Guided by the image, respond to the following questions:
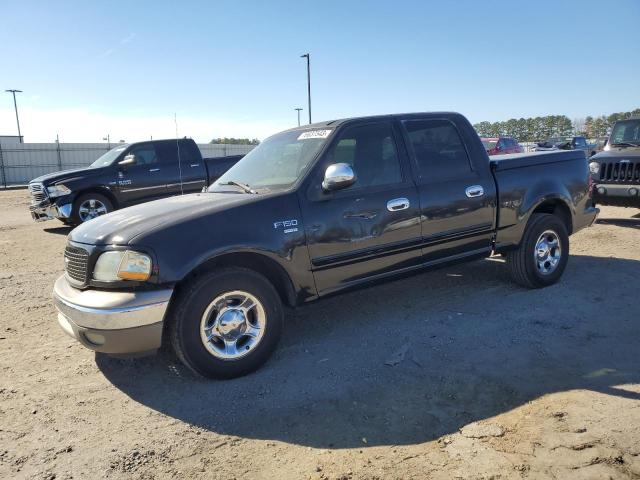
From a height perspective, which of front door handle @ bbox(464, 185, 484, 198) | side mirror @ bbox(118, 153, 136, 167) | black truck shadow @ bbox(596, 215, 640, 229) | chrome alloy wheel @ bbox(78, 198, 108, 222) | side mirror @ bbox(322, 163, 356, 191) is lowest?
black truck shadow @ bbox(596, 215, 640, 229)

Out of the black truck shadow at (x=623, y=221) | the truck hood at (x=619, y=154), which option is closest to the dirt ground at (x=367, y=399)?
the truck hood at (x=619, y=154)

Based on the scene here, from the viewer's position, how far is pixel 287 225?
376cm

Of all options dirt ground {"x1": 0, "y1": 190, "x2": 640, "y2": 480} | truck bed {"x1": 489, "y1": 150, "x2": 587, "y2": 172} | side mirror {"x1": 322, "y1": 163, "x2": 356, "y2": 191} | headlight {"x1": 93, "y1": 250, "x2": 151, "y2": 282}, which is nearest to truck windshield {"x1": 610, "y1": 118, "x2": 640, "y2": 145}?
truck bed {"x1": 489, "y1": 150, "x2": 587, "y2": 172}

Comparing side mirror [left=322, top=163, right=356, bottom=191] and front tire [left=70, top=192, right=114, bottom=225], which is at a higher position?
side mirror [left=322, top=163, right=356, bottom=191]

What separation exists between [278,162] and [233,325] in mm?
1626

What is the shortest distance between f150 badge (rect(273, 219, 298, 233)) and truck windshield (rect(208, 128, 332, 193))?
1.18 feet

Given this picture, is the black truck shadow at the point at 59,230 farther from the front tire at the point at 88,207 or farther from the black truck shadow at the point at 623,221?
the black truck shadow at the point at 623,221

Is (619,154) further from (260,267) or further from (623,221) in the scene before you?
(260,267)

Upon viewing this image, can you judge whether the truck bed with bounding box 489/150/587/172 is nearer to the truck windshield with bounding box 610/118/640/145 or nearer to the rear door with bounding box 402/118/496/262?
the rear door with bounding box 402/118/496/262

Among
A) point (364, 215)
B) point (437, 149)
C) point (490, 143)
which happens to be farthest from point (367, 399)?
point (490, 143)

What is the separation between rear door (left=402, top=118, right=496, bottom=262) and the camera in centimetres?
452

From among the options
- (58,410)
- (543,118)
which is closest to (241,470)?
(58,410)

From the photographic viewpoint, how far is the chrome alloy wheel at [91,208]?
10.3 m

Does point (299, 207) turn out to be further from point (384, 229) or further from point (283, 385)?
point (283, 385)
